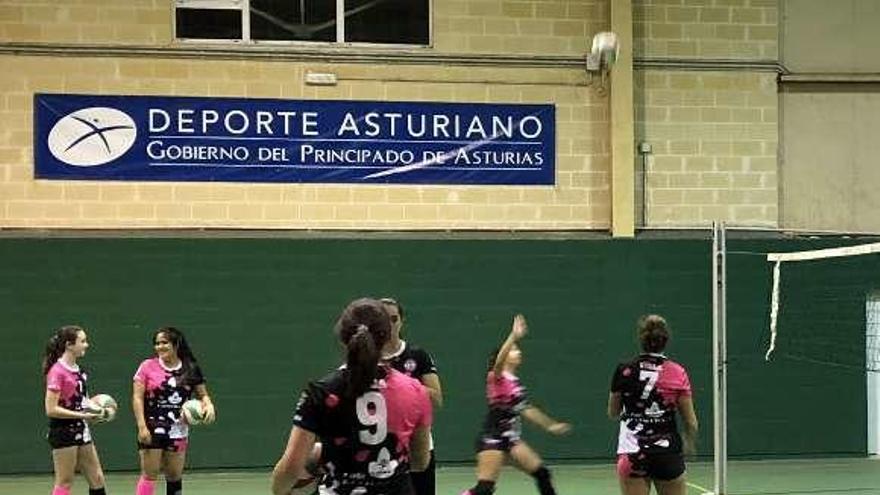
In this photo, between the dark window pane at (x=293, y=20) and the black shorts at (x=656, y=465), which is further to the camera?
the dark window pane at (x=293, y=20)

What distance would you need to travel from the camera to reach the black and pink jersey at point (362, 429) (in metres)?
3.90

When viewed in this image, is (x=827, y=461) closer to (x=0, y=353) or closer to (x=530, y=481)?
(x=530, y=481)

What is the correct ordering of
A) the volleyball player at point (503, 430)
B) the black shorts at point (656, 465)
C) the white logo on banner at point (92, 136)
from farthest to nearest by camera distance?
the white logo on banner at point (92, 136) → the volleyball player at point (503, 430) → the black shorts at point (656, 465)

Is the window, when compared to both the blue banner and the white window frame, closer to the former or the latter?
the white window frame

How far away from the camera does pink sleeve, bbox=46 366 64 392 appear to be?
8344mm

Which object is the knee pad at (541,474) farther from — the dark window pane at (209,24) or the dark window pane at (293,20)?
the dark window pane at (209,24)

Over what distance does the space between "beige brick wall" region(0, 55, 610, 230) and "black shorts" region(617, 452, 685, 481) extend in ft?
21.4

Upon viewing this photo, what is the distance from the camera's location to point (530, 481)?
11.9 metres

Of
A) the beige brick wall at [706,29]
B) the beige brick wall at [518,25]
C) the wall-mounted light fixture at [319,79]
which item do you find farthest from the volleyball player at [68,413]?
the beige brick wall at [706,29]

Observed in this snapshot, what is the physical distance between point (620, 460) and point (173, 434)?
363cm

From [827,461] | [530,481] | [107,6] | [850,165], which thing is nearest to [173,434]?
[530,481]

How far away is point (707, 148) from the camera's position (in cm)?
1360

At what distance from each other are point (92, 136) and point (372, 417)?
9647 mm

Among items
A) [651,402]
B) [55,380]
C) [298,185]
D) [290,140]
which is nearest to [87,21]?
[290,140]
